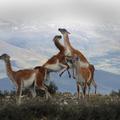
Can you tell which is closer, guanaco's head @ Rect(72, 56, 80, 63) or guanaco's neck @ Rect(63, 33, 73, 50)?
guanaco's head @ Rect(72, 56, 80, 63)

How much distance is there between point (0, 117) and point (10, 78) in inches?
200

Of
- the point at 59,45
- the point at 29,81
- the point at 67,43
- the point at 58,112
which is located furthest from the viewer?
the point at 59,45

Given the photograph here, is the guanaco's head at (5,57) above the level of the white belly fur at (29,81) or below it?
above

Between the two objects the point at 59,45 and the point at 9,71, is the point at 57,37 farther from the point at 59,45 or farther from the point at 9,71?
the point at 9,71

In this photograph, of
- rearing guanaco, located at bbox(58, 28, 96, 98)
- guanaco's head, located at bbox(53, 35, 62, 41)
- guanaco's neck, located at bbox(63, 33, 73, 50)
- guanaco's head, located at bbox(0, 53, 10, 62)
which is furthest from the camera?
guanaco's head, located at bbox(53, 35, 62, 41)

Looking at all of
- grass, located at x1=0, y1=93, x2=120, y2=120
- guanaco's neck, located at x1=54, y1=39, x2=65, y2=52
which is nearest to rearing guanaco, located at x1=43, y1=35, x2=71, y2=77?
guanaco's neck, located at x1=54, y1=39, x2=65, y2=52

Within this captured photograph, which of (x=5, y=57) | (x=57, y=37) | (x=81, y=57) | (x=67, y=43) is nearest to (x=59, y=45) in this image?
(x=67, y=43)

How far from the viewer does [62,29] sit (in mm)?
27094

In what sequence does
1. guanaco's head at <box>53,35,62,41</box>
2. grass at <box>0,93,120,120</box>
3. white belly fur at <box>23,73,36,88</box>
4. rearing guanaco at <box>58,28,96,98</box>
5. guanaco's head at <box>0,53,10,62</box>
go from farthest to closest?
guanaco's head at <box>53,35,62,41</box>, guanaco's head at <box>0,53,10,62</box>, rearing guanaco at <box>58,28,96,98</box>, white belly fur at <box>23,73,36,88</box>, grass at <box>0,93,120,120</box>

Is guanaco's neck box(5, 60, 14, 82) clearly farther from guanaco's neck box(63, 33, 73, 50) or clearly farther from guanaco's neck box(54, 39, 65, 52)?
guanaco's neck box(63, 33, 73, 50)

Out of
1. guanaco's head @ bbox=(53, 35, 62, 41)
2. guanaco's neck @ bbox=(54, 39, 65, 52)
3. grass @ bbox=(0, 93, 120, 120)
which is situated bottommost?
grass @ bbox=(0, 93, 120, 120)

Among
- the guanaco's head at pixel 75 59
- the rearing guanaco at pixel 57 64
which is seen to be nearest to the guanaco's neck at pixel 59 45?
the rearing guanaco at pixel 57 64

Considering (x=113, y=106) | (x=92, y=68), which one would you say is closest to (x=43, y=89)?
(x=92, y=68)

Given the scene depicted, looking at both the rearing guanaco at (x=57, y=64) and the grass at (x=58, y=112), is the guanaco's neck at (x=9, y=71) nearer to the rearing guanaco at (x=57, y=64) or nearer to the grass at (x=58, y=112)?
the rearing guanaco at (x=57, y=64)
